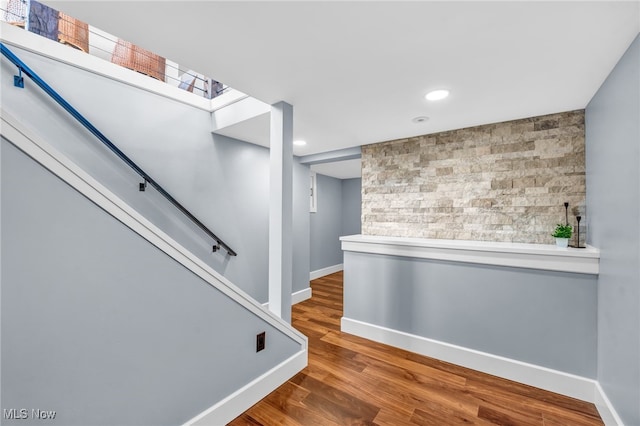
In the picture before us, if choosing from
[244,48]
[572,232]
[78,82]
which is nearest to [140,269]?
[244,48]

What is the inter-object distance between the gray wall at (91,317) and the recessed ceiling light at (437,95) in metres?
2.02

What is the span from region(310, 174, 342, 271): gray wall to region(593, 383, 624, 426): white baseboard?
4230 mm

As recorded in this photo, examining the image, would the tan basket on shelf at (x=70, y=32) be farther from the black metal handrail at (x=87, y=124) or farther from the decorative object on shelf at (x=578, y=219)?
the decorative object on shelf at (x=578, y=219)

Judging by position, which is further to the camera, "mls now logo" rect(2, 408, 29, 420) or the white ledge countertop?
the white ledge countertop

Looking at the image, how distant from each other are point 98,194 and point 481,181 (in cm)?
293

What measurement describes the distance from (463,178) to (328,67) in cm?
184

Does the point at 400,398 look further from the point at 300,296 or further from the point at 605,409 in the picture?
the point at 300,296

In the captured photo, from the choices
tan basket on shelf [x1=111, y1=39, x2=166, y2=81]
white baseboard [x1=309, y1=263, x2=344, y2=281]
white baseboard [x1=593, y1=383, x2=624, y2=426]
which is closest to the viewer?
white baseboard [x1=593, y1=383, x2=624, y2=426]

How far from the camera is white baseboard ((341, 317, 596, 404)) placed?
1.85m

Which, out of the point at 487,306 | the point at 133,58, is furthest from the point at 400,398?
the point at 133,58

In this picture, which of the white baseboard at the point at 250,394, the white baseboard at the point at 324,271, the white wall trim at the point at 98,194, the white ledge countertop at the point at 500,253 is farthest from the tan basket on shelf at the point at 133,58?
the white baseboard at the point at 324,271

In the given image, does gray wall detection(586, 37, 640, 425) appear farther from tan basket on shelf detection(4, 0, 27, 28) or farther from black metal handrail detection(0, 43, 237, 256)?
tan basket on shelf detection(4, 0, 27, 28)

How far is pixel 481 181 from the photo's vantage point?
8.29 feet

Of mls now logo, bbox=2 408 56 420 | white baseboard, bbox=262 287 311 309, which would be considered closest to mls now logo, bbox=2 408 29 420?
mls now logo, bbox=2 408 56 420
